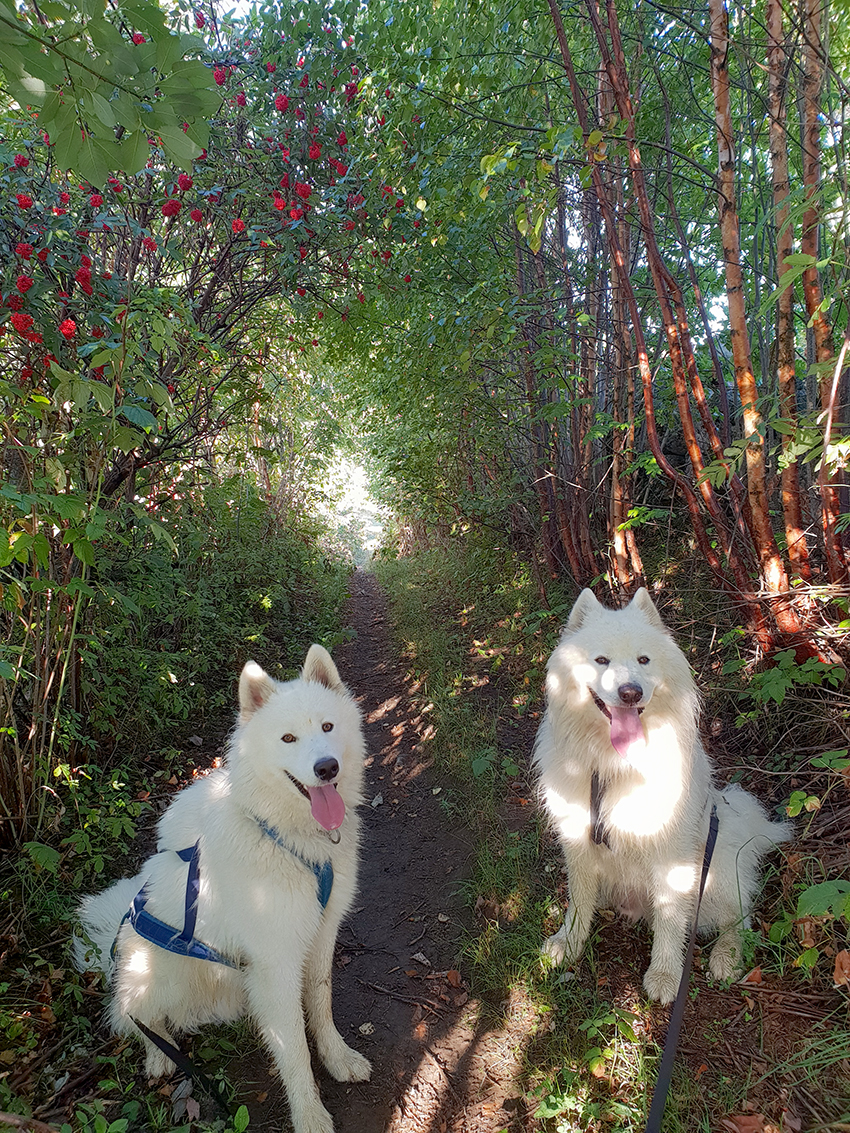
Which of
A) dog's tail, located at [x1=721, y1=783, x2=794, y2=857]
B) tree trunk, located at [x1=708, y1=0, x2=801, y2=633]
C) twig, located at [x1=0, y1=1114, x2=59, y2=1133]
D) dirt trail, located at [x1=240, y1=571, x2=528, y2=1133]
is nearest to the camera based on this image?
twig, located at [x1=0, y1=1114, x2=59, y2=1133]

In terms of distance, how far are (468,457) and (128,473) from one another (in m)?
4.77

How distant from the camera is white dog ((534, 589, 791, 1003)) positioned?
234 centimetres

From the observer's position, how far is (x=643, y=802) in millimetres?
2363

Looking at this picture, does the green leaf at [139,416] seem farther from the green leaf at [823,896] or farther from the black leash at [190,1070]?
the green leaf at [823,896]

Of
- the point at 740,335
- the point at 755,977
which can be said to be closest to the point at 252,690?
the point at 755,977

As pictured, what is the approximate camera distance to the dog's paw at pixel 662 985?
2293 mm

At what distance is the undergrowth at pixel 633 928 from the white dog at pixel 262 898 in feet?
2.63

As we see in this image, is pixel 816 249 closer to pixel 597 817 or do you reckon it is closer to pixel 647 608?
pixel 647 608

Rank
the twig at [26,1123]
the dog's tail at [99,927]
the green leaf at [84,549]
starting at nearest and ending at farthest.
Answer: the twig at [26,1123]
the green leaf at [84,549]
the dog's tail at [99,927]

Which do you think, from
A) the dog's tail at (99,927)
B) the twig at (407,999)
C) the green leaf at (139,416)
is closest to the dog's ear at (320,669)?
the green leaf at (139,416)

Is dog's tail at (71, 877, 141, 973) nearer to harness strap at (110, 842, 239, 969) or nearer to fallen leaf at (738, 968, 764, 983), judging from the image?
harness strap at (110, 842, 239, 969)

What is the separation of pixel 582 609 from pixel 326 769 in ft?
4.64

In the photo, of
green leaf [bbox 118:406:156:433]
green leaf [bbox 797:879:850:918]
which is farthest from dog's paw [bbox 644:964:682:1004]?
green leaf [bbox 118:406:156:433]

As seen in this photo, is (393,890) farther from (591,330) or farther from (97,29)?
(591,330)
